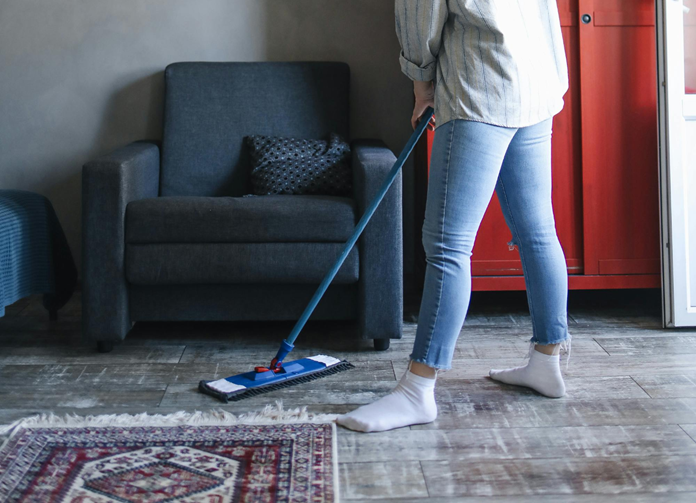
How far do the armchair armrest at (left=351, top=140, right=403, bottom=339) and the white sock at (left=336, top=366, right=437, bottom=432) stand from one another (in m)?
0.52

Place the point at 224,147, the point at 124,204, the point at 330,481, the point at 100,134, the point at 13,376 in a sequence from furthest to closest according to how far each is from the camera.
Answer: the point at 100,134
the point at 224,147
the point at 124,204
the point at 13,376
the point at 330,481

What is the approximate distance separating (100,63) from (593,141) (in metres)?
1.90

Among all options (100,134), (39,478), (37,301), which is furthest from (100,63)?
(39,478)

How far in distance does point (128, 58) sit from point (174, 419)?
5.85ft

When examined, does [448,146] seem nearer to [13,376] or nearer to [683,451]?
[683,451]

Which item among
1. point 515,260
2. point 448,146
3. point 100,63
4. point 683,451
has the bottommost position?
point 683,451

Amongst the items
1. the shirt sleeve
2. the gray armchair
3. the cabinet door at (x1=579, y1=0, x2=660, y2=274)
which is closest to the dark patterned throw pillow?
the gray armchair

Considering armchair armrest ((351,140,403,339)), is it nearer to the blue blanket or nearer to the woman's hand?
the woman's hand

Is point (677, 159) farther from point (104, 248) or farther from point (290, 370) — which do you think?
point (104, 248)

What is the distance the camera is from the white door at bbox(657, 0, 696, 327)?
2287 mm

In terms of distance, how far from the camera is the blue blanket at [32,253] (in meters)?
2.21

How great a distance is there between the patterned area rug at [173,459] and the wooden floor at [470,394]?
0.24 ft

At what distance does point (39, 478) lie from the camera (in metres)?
1.38

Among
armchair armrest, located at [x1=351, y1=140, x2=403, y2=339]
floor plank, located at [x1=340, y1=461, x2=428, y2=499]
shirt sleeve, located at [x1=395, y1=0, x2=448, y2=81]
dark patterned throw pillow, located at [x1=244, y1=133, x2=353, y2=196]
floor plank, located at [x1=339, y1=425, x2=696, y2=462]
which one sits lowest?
floor plank, located at [x1=339, y1=425, x2=696, y2=462]
